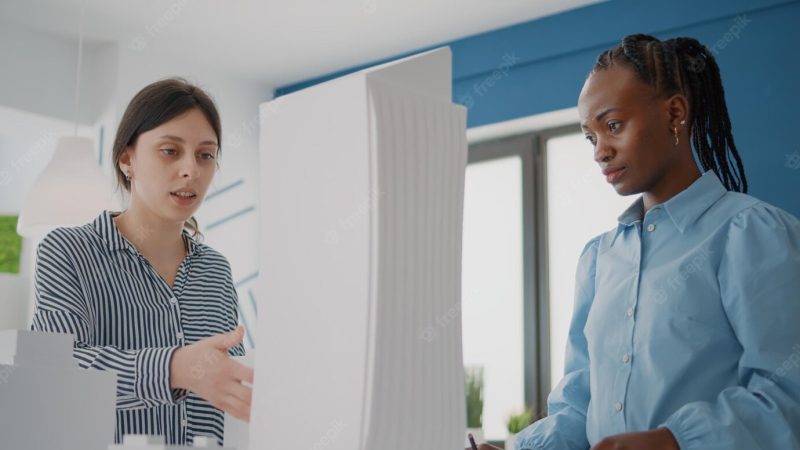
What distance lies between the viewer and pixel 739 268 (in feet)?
3.59

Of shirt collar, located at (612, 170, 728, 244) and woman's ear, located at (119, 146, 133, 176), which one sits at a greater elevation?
woman's ear, located at (119, 146, 133, 176)

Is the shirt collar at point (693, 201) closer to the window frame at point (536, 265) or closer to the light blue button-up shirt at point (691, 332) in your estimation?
the light blue button-up shirt at point (691, 332)

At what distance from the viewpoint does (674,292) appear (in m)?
1.15

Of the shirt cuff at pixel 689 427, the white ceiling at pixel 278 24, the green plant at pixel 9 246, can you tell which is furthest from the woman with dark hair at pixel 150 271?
the green plant at pixel 9 246

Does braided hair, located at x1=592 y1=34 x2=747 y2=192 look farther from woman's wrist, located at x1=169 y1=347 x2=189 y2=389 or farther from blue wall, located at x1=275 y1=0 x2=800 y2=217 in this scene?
blue wall, located at x1=275 y1=0 x2=800 y2=217

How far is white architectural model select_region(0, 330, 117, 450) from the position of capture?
886 mm

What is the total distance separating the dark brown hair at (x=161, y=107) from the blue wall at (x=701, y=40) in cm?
256

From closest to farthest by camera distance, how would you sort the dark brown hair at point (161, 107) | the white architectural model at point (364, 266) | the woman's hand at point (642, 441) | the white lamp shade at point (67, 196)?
the white architectural model at point (364, 266)
the woman's hand at point (642, 441)
the dark brown hair at point (161, 107)
the white lamp shade at point (67, 196)

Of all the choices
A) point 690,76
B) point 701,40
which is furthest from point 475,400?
point 690,76

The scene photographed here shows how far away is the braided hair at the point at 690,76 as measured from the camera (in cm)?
132

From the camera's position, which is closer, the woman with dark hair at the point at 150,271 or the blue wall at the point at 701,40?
the woman with dark hair at the point at 150,271

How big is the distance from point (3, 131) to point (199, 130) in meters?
3.62

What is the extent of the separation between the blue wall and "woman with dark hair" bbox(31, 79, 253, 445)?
257 centimetres

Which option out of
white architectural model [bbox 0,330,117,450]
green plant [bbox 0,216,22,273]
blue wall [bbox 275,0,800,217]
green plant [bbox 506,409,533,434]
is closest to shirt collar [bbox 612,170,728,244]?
white architectural model [bbox 0,330,117,450]
